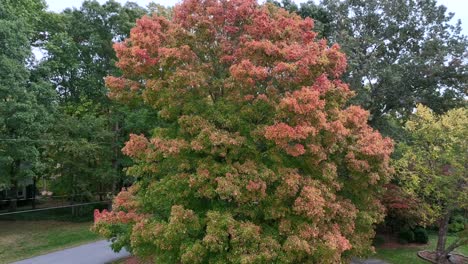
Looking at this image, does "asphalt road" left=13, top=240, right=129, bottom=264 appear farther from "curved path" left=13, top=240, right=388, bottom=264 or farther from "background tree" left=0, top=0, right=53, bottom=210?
"background tree" left=0, top=0, right=53, bottom=210

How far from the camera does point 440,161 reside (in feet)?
43.4

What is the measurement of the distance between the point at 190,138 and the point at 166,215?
188 centimetres

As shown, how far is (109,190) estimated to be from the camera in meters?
25.3

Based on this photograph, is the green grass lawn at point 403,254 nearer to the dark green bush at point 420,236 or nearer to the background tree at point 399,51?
the dark green bush at point 420,236

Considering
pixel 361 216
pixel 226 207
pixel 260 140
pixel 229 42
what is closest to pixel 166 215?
pixel 226 207

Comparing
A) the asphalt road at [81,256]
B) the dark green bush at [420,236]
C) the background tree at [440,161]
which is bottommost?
the asphalt road at [81,256]

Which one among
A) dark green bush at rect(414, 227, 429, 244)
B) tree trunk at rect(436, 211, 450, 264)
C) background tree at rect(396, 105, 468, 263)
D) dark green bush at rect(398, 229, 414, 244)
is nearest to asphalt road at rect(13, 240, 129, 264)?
background tree at rect(396, 105, 468, 263)

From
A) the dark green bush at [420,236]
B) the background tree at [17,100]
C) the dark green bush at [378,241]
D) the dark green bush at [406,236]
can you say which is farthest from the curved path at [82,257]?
the background tree at [17,100]

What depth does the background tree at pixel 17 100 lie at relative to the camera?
17.3m

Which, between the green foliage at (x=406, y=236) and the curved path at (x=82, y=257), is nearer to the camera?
the curved path at (x=82, y=257)

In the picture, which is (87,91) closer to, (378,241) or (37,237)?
(37,237)

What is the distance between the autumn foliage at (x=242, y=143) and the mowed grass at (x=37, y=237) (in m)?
9.01

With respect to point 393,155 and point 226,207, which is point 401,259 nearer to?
point 393,155

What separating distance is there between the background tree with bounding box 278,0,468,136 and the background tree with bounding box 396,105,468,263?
10.2 feet
